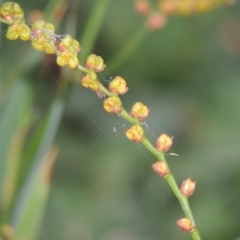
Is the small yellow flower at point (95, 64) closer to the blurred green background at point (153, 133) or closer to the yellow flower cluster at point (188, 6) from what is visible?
the yellow flower cluster at point (188, 6)

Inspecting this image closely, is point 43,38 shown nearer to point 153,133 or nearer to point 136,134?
point 136,134

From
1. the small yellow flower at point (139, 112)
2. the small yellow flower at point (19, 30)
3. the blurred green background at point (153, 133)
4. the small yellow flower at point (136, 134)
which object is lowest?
the small yellow flower at point (136, 134)

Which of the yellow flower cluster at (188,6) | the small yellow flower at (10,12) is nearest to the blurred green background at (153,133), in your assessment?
the yellow flower cluster at (188,6)

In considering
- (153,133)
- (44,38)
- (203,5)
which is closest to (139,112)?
(44,38)

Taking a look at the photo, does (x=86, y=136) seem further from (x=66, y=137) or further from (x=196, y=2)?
(x=196, y=2)

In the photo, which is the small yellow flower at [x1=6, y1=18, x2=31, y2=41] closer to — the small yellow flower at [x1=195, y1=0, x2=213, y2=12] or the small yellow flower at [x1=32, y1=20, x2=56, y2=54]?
the small yellow flower at [x1=32, y1=20, x2=56, y2=54]

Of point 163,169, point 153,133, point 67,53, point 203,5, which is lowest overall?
point 163,169
